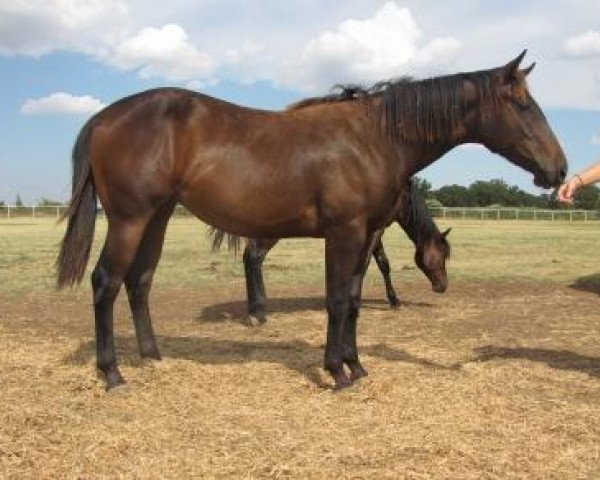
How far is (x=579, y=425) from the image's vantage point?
441 centimetres

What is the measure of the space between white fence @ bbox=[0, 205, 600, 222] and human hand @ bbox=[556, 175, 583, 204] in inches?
1892

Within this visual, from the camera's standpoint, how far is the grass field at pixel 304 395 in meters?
3.81

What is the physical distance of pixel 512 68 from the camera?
534cm

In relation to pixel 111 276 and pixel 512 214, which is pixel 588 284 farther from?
pixel 512 214

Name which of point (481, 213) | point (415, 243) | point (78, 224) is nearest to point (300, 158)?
point (78, 224)

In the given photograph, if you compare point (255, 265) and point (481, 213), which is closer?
point (255, 265)

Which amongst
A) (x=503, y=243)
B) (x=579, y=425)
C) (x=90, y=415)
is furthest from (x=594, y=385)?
(x=503, y=243)

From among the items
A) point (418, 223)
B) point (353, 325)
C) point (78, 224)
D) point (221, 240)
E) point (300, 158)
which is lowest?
point (353, 325)

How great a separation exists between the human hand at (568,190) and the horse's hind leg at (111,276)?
3204mm

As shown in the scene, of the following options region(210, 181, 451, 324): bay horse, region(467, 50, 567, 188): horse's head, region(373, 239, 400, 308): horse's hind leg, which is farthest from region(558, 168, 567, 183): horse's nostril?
region(373, 239, 400, 308): horse's hind leg

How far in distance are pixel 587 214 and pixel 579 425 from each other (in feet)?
194

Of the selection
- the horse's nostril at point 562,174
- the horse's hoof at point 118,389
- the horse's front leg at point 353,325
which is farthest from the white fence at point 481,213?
the horse's nostril at point 562,174

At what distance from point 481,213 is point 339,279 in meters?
53.5

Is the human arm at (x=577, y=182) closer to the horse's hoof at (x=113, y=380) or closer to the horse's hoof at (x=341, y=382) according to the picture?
the horse's hoof at (x=341, y=382)
